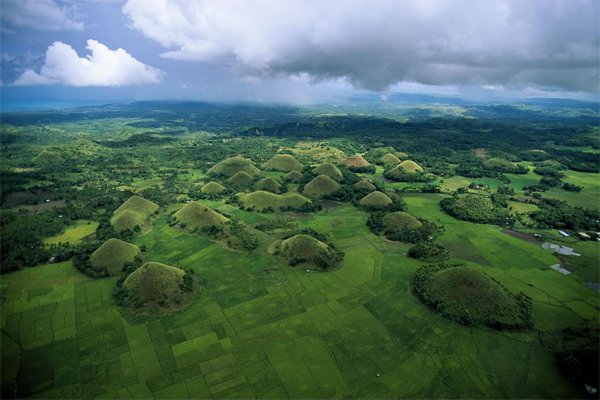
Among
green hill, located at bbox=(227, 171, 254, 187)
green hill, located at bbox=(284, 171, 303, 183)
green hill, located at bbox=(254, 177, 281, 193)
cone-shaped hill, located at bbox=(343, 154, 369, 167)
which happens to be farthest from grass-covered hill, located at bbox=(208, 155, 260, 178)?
cone-shaped hill, located at bbox=(343, 154, 369, 167)

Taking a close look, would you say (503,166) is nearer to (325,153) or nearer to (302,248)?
(325,153)

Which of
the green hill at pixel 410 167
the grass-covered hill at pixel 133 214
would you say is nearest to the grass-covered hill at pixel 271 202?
the grass-covered hill at pixel 133 214

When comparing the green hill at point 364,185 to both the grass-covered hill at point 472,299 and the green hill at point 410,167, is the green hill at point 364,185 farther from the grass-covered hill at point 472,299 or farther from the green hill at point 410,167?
the grass-covered hill at point 472,299

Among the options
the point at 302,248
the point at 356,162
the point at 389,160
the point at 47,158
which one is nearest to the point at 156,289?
the point at 302,248

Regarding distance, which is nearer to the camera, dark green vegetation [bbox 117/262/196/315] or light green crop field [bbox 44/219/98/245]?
dark green vegetation [bbox 117/262/196/315]

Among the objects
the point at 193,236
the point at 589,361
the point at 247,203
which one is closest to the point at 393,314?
the point at 589,361

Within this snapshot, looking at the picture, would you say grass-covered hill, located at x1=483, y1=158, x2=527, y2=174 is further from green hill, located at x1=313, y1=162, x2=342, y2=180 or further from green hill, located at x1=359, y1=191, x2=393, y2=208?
green hill, located at x1=359, y1=191, x2=393, y2=208
